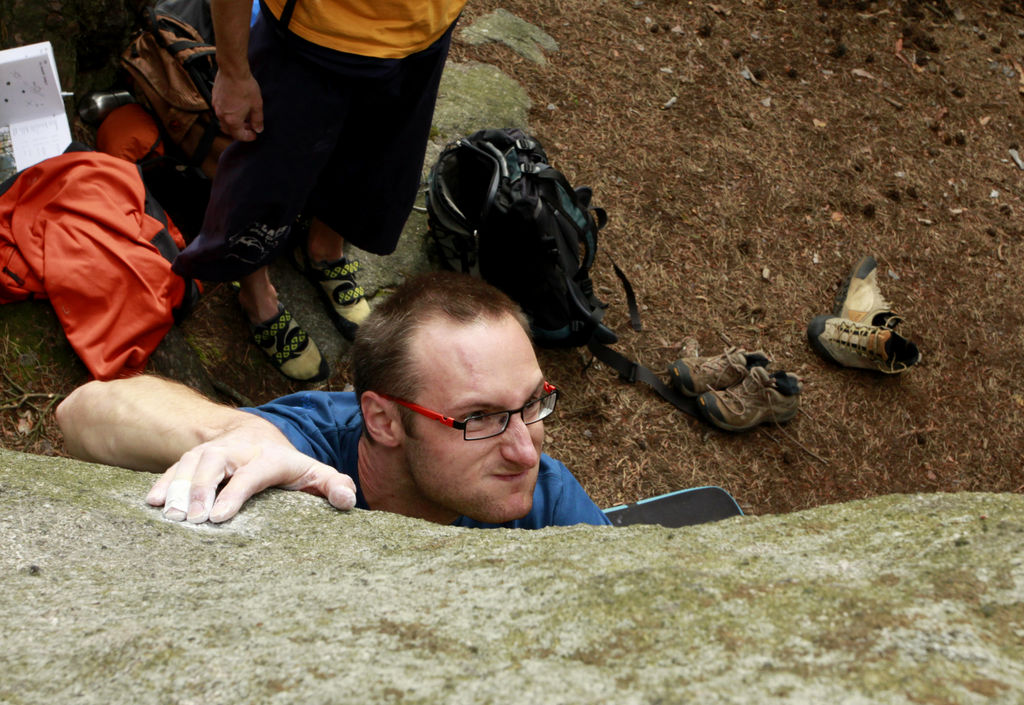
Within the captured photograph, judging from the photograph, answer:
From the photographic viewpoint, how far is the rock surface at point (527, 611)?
35.1 inches

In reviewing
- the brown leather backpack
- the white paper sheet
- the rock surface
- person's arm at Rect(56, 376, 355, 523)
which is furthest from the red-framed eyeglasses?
the white paper sheet

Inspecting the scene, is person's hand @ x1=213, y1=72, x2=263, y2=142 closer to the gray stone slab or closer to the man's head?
the man's head

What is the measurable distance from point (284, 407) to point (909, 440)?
4316 millimetres

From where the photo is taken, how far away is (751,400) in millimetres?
4781

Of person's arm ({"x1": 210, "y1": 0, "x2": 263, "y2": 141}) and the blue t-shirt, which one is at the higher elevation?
person's arm ({"x1": 210, "y1": 0, "x2": 263, "y2": 141})

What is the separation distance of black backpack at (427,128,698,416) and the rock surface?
3.23 m

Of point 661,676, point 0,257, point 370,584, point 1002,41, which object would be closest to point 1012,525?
point 661,676

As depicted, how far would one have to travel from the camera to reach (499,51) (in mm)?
6594

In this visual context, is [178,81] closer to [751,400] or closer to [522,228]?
[522,228]

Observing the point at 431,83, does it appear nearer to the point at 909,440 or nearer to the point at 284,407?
the point at 284,407

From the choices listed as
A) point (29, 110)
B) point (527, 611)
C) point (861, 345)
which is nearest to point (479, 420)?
A: point (527, 611)

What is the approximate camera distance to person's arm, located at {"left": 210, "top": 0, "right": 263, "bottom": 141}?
8.04 feet

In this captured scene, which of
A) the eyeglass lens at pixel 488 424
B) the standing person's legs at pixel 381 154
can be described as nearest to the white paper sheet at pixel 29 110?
the standing person's legs at pixel 381 154

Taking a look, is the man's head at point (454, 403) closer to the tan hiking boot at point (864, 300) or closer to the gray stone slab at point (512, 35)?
the tan hiking boot at point (864, 300)
